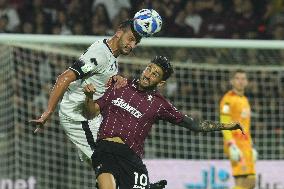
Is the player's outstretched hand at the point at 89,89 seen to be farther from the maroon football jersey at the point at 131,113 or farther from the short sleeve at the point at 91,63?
the maroon football jersey at the point at 131,113

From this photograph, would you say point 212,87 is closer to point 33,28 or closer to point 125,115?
point 33,28

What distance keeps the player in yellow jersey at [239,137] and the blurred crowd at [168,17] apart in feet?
4.98

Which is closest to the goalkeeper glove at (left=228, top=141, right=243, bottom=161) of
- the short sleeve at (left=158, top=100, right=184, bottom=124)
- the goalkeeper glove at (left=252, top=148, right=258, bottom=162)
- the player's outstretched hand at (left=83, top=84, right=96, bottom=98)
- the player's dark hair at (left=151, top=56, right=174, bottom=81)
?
the goalkeeper glove at (left=252, top=148, right=258, bottom=162)

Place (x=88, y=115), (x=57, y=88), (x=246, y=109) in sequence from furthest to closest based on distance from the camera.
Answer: (x=246, y=109), (x=88, y=115), (x=57, y=88)

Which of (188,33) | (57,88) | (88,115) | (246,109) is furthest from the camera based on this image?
(188,33)

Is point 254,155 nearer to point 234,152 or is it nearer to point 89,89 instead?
point 234,152

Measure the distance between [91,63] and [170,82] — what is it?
13.3 ft

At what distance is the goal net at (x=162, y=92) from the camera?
11.3 m

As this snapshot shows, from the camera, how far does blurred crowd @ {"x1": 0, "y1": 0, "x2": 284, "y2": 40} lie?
1273 cm

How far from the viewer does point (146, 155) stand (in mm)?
11477

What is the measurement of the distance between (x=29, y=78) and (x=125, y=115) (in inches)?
152

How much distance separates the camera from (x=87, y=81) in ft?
25.7

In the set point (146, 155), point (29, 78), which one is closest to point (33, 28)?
point (29, 78)

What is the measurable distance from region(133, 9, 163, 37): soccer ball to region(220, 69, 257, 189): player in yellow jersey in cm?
342
